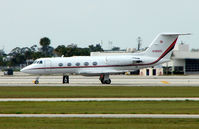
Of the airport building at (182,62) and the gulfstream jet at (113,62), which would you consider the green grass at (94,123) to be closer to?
the gulfstream jet at (113,62)

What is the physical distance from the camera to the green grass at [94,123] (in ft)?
64.2

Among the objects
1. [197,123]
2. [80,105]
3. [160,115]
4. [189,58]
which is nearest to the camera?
[197,123]

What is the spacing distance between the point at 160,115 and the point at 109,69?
102 feet

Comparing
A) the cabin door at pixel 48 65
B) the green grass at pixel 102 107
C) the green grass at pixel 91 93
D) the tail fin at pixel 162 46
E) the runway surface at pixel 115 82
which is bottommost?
the runway surface at pixel 115 82

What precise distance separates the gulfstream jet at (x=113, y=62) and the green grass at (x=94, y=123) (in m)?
32.1

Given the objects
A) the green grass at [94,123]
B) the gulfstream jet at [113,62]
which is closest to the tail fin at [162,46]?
the gulfstream jet at [113,62]

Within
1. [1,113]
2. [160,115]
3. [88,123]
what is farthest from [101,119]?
[1,113]

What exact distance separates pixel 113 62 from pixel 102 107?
26712 mm

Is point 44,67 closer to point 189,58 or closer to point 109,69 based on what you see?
point 109,69

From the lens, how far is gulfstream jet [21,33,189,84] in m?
54.0

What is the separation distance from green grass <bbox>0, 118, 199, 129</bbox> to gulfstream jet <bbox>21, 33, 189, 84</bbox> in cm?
3207

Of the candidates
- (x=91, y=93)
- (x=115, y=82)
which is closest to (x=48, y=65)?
(x=115, y=82)

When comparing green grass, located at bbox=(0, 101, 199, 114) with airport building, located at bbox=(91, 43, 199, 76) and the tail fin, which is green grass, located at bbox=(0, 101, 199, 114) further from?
airport building, located at bbox=(91, 43, 199, 76)

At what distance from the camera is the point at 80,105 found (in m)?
29.0
